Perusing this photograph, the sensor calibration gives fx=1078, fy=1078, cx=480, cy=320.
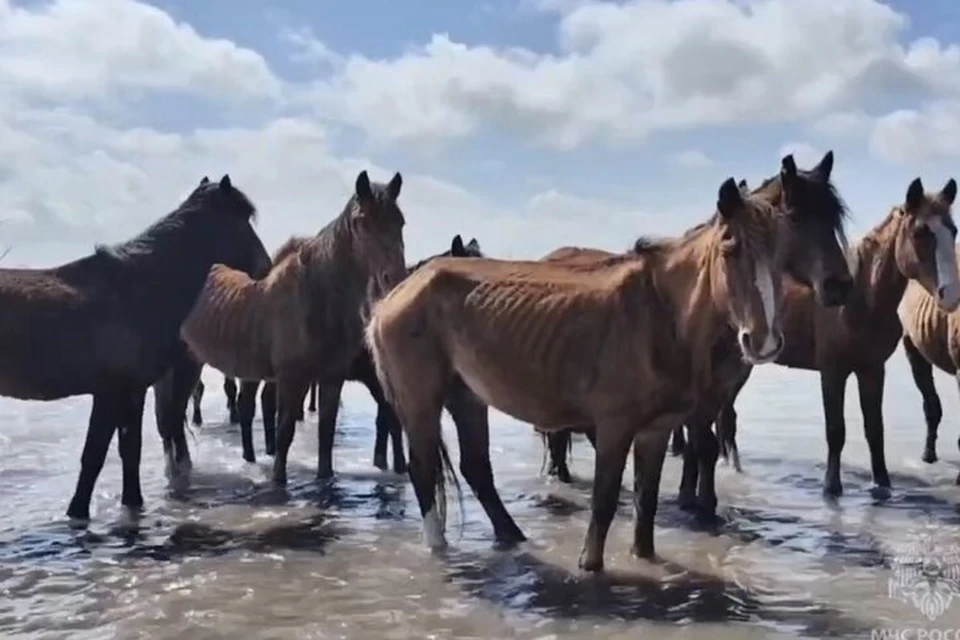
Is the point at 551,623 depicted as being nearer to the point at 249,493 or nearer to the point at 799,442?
the point at 249,493

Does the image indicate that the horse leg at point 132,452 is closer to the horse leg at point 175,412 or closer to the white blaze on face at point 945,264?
the horse leg at point 175,412

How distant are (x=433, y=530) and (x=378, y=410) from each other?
3.93 metres

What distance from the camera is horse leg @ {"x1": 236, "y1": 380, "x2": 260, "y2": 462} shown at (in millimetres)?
10695

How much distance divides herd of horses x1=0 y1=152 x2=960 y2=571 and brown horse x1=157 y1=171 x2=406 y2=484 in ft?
0.07

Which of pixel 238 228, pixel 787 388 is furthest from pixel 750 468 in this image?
pixel 787 388

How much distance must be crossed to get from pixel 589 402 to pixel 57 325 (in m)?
3.92

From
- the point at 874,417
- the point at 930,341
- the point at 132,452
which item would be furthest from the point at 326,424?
the point at 930,341

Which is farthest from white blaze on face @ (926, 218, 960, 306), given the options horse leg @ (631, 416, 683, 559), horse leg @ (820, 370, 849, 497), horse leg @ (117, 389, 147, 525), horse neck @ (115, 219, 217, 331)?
horse leg @ (117, 389, 147, 525)

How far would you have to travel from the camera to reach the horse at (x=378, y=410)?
9.59 metres

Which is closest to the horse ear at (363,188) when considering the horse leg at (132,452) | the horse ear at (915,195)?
the horse leg at (132,452)

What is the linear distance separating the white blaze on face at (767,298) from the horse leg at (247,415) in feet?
21.6

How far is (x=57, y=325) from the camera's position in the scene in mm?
7539

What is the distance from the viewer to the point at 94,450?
25.2 ft

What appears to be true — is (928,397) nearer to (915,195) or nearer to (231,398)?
(915,195)
